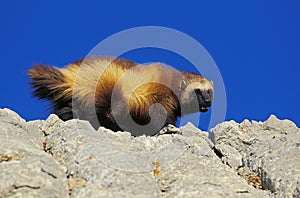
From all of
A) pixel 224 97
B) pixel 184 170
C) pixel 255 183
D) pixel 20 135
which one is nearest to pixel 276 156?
pixel 255 183

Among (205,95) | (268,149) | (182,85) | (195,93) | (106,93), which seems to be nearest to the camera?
(268,149)

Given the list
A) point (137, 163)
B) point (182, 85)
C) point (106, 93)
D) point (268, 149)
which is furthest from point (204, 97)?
point (137, 163)

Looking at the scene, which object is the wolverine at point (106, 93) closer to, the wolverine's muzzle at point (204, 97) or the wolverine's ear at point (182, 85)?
the wolverine's ear at point (182, 85)

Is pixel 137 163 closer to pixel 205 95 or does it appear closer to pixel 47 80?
pixel 47 80

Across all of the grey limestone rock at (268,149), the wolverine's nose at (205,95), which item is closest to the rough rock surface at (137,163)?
the grey limestone rock at (268,149)

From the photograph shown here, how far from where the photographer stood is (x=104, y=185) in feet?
23.3

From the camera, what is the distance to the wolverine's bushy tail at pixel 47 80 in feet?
41.2

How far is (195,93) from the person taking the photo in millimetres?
14812

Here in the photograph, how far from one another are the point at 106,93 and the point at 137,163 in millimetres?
4657

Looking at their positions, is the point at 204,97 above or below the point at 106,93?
above

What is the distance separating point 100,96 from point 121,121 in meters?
0.83

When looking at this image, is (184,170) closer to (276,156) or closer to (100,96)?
(276,156)

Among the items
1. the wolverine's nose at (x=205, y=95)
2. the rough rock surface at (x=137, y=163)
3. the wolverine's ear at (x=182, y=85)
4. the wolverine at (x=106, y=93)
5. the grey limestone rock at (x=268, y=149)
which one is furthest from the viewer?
the wolverine's nose at (x=205, y=95)

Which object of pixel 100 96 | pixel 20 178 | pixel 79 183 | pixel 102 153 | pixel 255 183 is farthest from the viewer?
pixel 100 96
